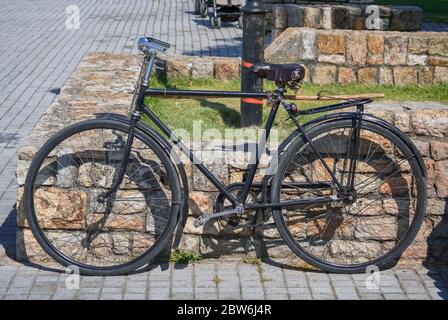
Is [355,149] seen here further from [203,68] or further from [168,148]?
[203,68]

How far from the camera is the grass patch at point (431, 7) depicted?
1792cm

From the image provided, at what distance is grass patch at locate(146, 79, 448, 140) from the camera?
22.5ft

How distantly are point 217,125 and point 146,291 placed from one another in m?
1.84

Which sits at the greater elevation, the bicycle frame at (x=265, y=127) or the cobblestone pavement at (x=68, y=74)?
the bicycle frame at (x=265, y=127)

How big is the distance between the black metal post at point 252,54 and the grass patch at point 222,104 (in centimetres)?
18

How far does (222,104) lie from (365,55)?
1.94 meters

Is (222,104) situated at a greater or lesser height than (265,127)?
lesser

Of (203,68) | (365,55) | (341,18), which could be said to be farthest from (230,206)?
(341,18)

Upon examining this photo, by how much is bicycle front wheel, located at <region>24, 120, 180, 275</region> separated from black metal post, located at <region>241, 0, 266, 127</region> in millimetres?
1288

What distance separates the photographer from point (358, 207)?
5.90m

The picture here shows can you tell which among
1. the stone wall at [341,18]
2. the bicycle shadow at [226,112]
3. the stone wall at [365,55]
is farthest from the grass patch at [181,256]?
the stone wall at [341,18]

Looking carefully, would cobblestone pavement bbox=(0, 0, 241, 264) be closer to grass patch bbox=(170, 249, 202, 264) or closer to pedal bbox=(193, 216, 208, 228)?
grass patch bbox=(170, 249, 202, 264)

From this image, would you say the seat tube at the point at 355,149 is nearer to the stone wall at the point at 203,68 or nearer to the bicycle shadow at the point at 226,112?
the bicycle shadow at the point at 226,112
